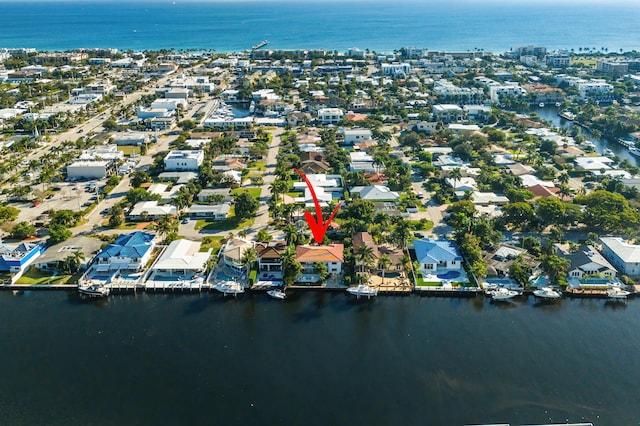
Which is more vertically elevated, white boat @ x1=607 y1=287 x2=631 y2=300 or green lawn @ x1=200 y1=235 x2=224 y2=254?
green lawn @ x1=200 y1=235 x2=224 y2=254

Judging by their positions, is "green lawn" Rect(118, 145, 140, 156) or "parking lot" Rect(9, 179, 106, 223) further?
"green lawn" Rect(118, 145, 140, 156)

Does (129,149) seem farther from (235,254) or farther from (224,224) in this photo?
(235,254)

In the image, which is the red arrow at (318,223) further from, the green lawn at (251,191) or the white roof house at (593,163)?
the white roof house at (593,163)

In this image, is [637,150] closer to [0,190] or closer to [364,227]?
[364,227]

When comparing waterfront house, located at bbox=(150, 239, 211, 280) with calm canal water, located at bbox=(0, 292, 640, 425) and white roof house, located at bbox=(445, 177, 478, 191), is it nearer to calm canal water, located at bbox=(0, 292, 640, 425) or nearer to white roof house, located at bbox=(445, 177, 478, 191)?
calm canal water, located at bbox=(0, 292, 640, 425)

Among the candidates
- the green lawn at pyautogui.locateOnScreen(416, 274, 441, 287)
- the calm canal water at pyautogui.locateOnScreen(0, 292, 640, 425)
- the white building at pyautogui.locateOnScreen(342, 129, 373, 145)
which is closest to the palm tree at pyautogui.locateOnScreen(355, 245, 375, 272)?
the calm canal water at pyautogui.locateOnScreen(0, 292, 640, 425)

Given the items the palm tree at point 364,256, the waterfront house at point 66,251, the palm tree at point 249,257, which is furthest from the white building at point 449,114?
the waterfront house at point 66,251
